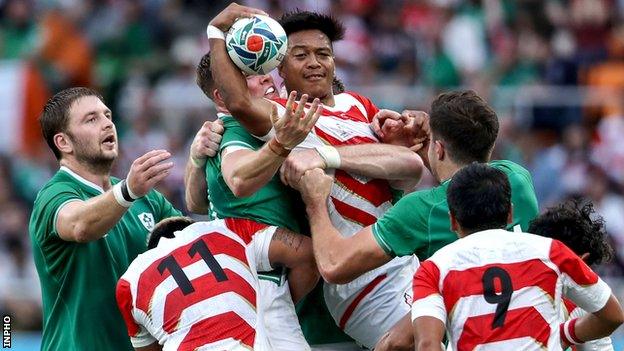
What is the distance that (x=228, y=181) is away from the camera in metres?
8.05

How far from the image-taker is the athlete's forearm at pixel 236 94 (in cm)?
815

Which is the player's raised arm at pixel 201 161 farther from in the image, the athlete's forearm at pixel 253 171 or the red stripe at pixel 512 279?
the red stripe at pixel 512 279

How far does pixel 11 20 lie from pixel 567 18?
24.1 feet

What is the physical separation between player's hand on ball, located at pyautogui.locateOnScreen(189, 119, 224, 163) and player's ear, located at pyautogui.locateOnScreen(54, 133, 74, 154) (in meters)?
0.91

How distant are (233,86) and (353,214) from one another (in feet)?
3.60

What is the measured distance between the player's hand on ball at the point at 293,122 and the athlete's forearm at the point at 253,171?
107 mm

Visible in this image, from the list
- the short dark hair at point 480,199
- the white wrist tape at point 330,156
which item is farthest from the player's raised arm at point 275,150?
the short dark hair at point 480,199

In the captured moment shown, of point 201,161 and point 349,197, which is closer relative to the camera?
point 349,197

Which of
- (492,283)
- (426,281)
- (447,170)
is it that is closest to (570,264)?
(492,283)

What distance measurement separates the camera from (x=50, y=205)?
8625 millimetres

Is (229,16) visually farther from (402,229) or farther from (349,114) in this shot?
(402,229)

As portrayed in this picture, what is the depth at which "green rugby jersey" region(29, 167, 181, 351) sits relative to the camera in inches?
345

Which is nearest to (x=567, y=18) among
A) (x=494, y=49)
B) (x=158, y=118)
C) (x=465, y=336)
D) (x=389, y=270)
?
(x=494, y=49)

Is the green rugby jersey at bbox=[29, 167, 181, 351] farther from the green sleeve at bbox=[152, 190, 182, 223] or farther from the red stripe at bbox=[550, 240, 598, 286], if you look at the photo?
the red stripe at bbox=[550, 240, 598, 286]
